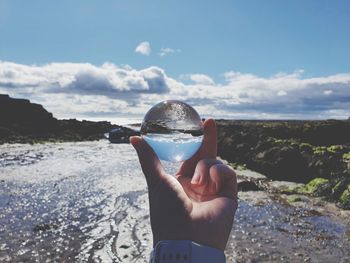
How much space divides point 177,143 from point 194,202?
73 cm

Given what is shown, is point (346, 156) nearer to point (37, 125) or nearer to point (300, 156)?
point (300, 156)

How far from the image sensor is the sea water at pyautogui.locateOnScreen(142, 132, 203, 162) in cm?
357

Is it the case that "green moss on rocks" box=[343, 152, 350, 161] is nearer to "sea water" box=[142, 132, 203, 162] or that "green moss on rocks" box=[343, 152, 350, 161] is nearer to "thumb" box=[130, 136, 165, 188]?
"sea water" box=[142, 132, 203, 162]

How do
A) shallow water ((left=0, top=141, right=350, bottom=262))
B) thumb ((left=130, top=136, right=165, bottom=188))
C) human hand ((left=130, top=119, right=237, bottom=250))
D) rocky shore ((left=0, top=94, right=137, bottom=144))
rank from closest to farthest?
human hand ((left=130, top=119, right=237, bottom=250)), thumb ((left=130, top=136, right=165, bottom=188)), shallow water ((left=0, top=141, right=350, bottom=262)), rocky shore ((left=0, top=94, right=137, bottom=144))

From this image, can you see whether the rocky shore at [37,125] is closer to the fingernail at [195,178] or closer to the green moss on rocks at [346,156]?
the green moss on rocks at [346,156]

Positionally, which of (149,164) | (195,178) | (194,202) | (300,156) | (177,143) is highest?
(177,143)

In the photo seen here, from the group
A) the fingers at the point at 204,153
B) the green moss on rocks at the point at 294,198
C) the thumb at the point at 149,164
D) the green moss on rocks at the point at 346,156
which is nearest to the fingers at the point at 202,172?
the fingers at the point at 204,153

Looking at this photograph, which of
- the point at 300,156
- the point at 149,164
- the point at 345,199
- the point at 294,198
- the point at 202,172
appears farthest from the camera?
the point at 300,156

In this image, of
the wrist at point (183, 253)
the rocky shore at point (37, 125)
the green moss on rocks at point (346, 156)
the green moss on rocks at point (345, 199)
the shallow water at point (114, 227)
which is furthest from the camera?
the rocky shore at point (37, 125)

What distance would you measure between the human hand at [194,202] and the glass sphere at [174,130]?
1.10ft

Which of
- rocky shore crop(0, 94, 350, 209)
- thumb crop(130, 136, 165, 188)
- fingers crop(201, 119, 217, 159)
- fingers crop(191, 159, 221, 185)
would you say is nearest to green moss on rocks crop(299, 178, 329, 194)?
rocky shore crop(0, 94, 350, 209)

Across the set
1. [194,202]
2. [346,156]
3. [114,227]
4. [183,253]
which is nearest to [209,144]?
[194,202]

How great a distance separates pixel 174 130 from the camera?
3568 millimetres

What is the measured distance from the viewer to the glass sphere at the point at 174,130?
11.7 ft
